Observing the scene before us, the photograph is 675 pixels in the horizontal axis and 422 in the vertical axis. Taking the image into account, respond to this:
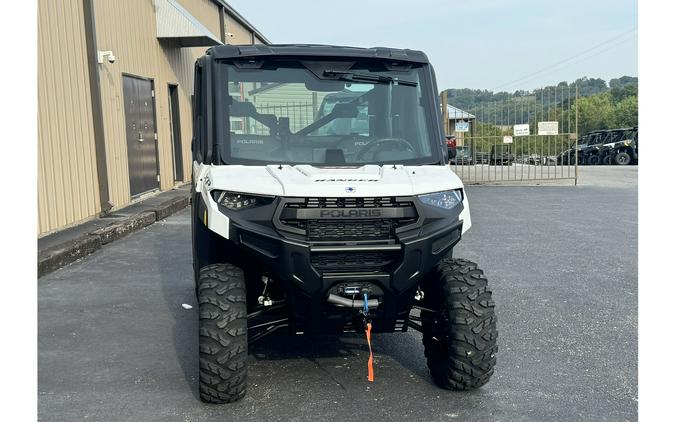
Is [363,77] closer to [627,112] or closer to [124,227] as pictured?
[124,227]

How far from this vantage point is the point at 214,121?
4473mm

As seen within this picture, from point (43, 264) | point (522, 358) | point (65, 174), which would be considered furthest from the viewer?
point (65, 174)

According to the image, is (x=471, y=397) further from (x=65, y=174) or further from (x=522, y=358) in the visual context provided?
(x=65, y=174)

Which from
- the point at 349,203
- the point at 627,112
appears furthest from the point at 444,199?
the point at 627,112

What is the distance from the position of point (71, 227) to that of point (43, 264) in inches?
98.1

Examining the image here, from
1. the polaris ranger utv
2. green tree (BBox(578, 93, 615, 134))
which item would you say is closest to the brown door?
the polaris ranger utv

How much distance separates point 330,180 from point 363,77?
39.3 inches

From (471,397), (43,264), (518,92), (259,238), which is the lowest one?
(471,397)

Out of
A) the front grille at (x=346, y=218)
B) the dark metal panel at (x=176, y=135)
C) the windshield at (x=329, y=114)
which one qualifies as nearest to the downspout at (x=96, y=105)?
the dark metal panel at (x=176, y=135)

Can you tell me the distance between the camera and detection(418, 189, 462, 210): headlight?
4090mm

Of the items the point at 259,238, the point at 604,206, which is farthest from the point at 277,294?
the point at 604,206

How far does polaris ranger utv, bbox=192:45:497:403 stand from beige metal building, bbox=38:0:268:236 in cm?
549

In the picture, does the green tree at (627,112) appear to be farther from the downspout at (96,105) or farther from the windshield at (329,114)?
the windshield at (329,114)

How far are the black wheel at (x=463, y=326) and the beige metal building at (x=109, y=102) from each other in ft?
21.6
